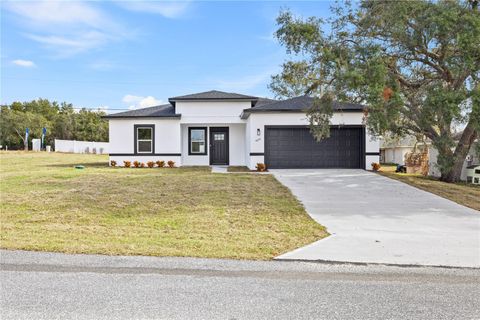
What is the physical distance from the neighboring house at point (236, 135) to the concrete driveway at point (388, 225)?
5.20 metres

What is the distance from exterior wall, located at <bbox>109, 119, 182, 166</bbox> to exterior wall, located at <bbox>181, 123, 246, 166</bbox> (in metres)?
0.98

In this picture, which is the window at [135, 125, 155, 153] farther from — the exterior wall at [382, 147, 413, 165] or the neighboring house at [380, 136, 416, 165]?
the exterior wall at [382, 147, 413, 165]

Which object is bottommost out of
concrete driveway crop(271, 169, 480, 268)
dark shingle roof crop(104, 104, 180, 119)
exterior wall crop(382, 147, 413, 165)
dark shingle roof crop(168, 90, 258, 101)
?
concrete driveway crop(271, 169, 480, 268)

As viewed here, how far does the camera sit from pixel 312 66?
1383 centimetres

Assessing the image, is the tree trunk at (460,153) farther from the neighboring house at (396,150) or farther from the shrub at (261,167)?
the neighboring house at (396,150)

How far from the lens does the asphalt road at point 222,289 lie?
11.0 ft

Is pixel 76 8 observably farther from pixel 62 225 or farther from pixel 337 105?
pixel 337 105

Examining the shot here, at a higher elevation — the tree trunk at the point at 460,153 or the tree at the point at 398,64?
the tree at the point at 398,64

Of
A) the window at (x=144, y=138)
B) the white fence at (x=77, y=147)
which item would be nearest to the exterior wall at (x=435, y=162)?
the window at (x=144, y=138)

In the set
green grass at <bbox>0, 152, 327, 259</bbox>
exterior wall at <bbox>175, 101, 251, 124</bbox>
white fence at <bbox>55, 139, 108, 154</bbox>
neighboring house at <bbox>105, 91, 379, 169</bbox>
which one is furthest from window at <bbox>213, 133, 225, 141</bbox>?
white fence at <bbox>55, 139, 108, 154</bbox>

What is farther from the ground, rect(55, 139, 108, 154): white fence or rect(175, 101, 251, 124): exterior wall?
rect(175, 101, 251, 124): exterior wall

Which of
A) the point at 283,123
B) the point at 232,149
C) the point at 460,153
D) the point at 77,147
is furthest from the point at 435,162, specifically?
the point at 77,147

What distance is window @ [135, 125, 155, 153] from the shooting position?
771 inches

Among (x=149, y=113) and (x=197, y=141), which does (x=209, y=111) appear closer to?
(x=197, y=141)
